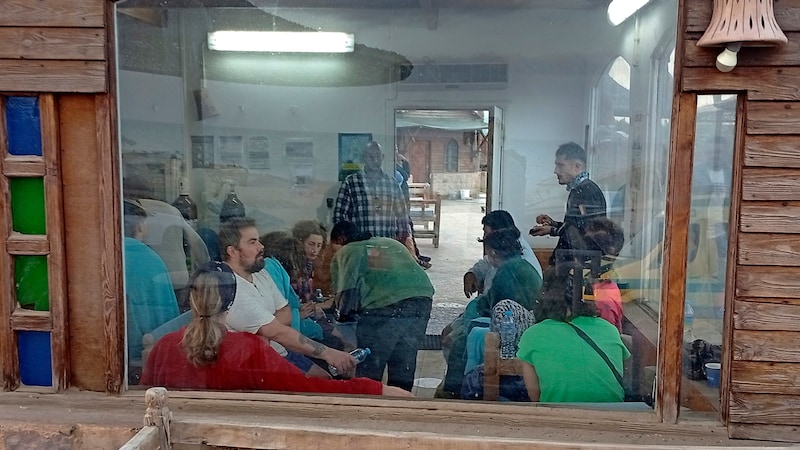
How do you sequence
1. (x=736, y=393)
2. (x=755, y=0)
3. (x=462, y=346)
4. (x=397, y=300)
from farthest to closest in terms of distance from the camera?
(x=397, y=300) → (x=462, y=346) → (x=736, y=393) → (x=755, y=0)

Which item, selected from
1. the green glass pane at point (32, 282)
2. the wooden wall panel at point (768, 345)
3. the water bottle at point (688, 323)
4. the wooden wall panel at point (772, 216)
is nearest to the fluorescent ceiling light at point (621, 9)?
the wooden wall panel at point (772, 216)

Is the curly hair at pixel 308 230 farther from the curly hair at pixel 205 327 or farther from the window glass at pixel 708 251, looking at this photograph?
the window glass at pixel 708 251

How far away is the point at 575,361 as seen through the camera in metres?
2.23

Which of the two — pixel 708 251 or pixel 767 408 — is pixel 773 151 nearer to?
pixel 708 251

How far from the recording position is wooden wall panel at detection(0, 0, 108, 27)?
212 cm

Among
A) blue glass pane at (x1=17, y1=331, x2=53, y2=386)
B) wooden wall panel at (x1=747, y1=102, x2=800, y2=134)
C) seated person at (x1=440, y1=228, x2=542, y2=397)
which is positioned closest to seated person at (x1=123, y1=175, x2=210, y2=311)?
blue glass pane at (x1=17, y1=331, x2=53, y2=386)

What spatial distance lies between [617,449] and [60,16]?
2.06 meters

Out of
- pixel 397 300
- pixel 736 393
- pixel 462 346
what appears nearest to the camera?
pixel 736 393

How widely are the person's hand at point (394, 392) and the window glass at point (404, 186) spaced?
0.07 meters

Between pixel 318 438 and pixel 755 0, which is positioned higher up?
pixel 755 0

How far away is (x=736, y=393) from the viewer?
2.01m

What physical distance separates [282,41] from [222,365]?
2.15m

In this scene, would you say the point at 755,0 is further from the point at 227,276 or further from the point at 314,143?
the point at 314,143

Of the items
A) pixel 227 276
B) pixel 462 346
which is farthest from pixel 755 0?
pixel 227 276
